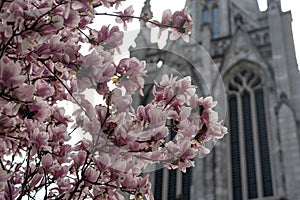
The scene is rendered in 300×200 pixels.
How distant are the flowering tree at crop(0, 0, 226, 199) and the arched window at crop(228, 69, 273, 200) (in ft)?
47.3

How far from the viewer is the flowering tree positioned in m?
2.95

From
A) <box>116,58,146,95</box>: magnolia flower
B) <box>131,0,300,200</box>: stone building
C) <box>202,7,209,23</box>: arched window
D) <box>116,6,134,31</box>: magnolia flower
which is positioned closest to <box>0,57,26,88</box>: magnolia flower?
<box>116,58,146,95</box>: magnolia flower

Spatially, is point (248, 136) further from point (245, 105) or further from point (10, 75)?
Result: point (10, 75)

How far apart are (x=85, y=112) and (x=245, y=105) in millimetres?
18151

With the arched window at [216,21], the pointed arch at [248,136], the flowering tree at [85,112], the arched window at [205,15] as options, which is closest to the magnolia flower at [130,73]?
the flowering tree at [85,112]

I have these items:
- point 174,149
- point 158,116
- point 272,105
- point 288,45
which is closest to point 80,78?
point 158,116

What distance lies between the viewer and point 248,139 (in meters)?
19.7

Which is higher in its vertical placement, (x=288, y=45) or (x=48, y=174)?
(x=288, y=45)

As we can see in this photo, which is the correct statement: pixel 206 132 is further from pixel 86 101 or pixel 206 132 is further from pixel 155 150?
pixel 86 101

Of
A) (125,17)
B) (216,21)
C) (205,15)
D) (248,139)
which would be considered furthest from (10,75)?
(205,15)

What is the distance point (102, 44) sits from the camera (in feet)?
12.6

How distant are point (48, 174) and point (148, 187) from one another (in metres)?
0.71

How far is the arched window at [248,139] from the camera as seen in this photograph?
17.9 m

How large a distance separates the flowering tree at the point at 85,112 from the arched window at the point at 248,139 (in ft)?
47.3
